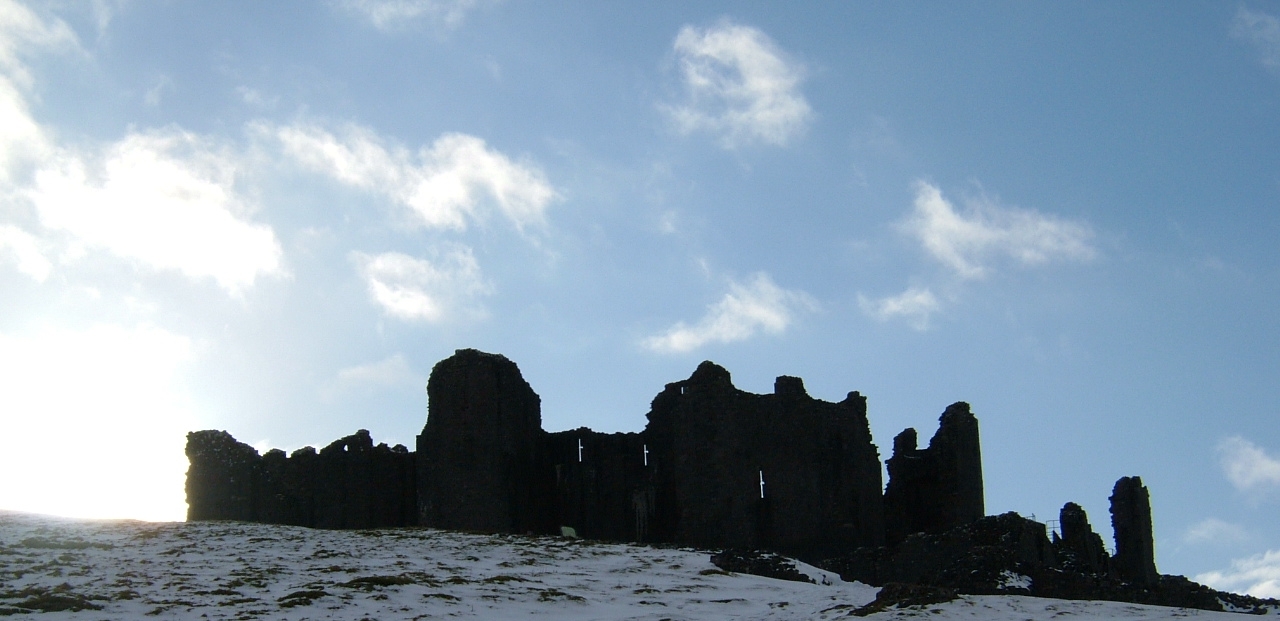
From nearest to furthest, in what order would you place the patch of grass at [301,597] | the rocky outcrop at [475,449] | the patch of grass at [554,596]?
the patch of grass at [301,597] < the patch of grass at [554,596] < the rocky outcrop at [475,449]

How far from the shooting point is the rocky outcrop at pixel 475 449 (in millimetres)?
54156

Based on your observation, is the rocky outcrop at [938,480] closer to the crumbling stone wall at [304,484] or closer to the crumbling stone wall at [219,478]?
the crumbling stone wall at [304,484]

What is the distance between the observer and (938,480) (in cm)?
5869

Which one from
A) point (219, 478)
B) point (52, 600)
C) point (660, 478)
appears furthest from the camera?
point (660, 478)

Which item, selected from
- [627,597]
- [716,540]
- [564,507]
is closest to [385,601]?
[627,597]

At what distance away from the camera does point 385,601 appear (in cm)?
3212

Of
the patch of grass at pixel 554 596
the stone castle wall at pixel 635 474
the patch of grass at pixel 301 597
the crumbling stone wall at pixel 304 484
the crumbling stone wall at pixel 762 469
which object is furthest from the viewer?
the crumbling stone wall at pixel 304 484

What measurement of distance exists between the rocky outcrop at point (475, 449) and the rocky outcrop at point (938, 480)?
12.7m

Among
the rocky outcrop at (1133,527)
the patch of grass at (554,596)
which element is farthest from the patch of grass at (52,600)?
the rocky outcrop at (1133,527)

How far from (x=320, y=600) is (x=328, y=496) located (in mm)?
25795

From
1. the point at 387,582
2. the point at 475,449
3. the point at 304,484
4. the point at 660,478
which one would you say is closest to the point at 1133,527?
the point at 660,478

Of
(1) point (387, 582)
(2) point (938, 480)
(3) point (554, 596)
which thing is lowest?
(3) point (554, 596)

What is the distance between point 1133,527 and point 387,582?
31.8 m

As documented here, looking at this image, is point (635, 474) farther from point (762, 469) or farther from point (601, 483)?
point (762, 469)
